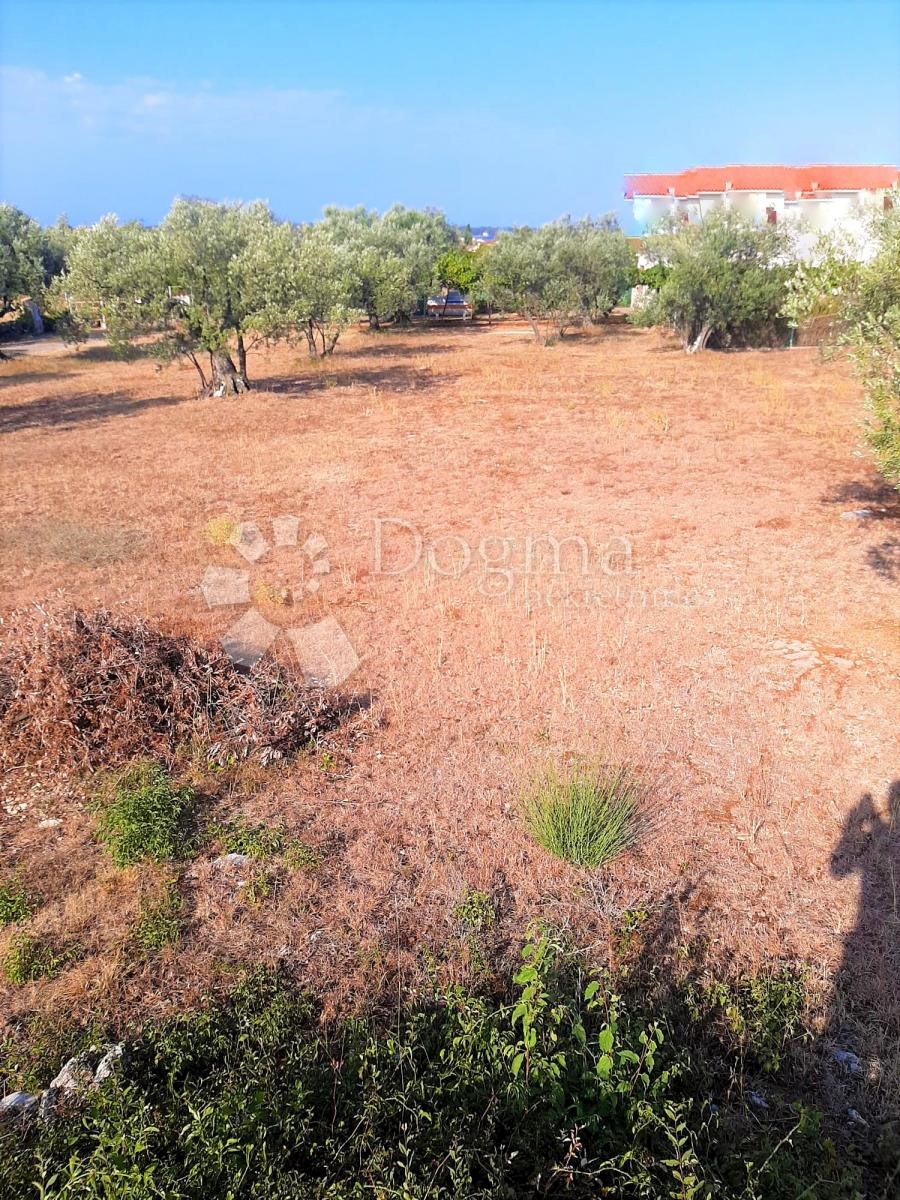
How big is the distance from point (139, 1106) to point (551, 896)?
2.20 meters

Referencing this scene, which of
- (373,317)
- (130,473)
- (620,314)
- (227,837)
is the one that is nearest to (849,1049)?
(227,837)

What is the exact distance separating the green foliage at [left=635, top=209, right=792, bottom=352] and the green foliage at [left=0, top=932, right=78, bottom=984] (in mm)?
24661

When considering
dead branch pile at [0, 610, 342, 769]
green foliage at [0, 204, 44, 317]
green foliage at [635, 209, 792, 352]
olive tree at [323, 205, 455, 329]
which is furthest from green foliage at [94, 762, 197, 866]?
green foliage at [635, 209, 792, 352]

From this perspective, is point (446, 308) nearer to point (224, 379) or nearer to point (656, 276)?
point (656, 276)

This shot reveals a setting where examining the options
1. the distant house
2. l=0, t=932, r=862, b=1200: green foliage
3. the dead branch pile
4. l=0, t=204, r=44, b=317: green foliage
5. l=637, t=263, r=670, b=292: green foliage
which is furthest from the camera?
the distant house

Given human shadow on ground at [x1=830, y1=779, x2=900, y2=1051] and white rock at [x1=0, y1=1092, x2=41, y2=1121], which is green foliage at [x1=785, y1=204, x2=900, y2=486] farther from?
white rock at [x1=0, y1=1092, x2=41, y2=1121]

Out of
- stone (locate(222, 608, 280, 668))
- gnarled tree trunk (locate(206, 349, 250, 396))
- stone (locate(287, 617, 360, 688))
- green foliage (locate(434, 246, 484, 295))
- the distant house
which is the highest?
the distant house

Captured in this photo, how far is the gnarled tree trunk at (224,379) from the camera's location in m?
18.8

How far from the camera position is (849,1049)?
3.26 m

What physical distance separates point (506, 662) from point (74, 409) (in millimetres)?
15688

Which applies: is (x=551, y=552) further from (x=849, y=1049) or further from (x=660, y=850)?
(x=849, y=1049)

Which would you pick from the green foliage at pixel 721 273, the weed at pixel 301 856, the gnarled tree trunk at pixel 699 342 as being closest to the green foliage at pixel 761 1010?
the weed at pixel 301 856

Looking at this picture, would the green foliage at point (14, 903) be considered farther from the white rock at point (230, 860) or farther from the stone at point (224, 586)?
the stone at point (224, 586)

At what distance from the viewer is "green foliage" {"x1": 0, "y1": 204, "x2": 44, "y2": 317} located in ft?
73.4
